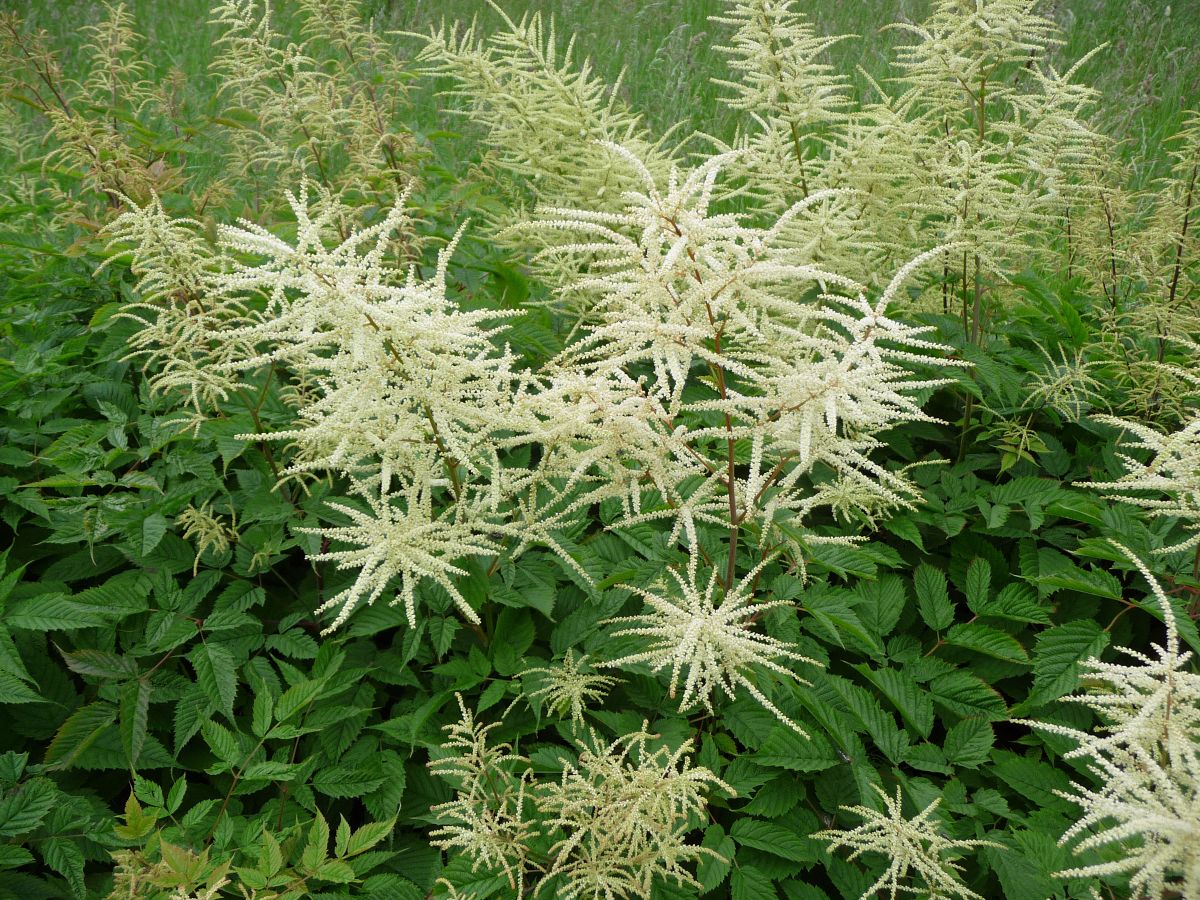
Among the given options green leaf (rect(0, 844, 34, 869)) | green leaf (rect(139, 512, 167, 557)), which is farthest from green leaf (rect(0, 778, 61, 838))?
green leaf (rect(139, 512, 167, 557))

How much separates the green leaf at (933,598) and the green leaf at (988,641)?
47 mm

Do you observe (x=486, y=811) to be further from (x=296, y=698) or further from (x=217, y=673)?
(x=217, y=673)

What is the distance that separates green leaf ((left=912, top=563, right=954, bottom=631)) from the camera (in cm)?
295

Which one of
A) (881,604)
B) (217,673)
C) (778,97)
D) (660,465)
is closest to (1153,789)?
(660,465)

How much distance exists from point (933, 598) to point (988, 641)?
0.21 m

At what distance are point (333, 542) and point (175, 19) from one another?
8.51 metres

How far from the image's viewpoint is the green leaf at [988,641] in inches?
112

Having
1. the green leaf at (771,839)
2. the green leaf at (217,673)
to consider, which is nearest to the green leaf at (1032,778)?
the green leaf at (771,839)

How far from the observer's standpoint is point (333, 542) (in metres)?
3.15

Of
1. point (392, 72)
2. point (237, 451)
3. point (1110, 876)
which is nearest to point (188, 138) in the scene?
point (392, 72)

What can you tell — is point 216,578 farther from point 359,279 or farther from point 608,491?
point 608,491

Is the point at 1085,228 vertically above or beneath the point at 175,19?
above

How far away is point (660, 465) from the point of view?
6.99 ft

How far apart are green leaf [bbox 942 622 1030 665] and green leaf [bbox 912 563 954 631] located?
5cm
